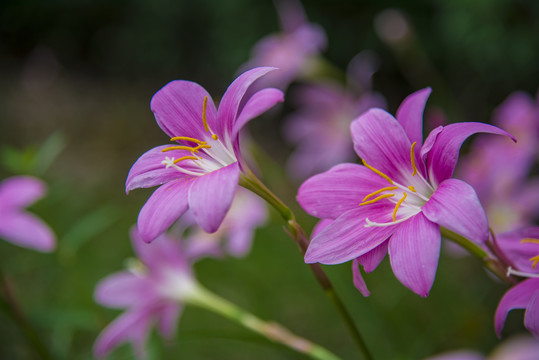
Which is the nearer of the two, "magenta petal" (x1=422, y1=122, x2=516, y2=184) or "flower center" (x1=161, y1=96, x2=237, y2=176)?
"magenta petal" (x1=422, y1=122, x2=516, y2=184)

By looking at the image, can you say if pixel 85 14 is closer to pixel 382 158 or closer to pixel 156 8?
pixel 156 8

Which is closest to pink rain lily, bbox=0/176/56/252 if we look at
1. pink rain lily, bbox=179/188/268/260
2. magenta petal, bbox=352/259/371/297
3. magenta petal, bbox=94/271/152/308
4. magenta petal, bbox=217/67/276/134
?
magenta petal, bbox=94/271/152/308

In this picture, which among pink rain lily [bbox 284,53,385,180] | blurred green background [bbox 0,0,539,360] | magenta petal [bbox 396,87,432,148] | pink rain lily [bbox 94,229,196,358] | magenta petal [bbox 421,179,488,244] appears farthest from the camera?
pink rain lily [bbox 284,53,385,180]

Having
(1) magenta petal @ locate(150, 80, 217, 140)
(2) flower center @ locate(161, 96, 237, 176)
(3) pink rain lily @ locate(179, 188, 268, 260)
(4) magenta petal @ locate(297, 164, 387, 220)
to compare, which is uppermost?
(1) magenta petal @ locate(150, 80, 217, 140)

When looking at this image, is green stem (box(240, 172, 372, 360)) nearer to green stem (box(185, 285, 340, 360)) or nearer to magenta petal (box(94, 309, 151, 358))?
green stem (box(185, 285, 340, 360))

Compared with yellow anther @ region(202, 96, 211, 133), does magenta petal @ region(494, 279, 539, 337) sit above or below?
below

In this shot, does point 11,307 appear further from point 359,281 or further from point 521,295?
point 521,295

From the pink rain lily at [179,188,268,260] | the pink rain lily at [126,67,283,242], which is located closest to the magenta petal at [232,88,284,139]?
the pink rain lily at [126,67,283,242]

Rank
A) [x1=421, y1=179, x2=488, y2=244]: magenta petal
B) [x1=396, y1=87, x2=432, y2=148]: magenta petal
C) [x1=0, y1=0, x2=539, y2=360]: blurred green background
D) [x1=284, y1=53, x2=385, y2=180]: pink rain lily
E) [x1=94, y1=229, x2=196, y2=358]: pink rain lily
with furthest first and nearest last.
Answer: [x1=284, y1=53, x2=385, y2=180]: pink rain lily → [x1=0, y1=0, x2=539, y2=360]: blurred green background → [x1=94, y1=229, x2=196, y2=358]: pink rain lily → [x1=396, y1=87, x2=432, y2=148]: magenta petal → [x1=421, y1=179, x2=488, y2=244]: magenta petal
